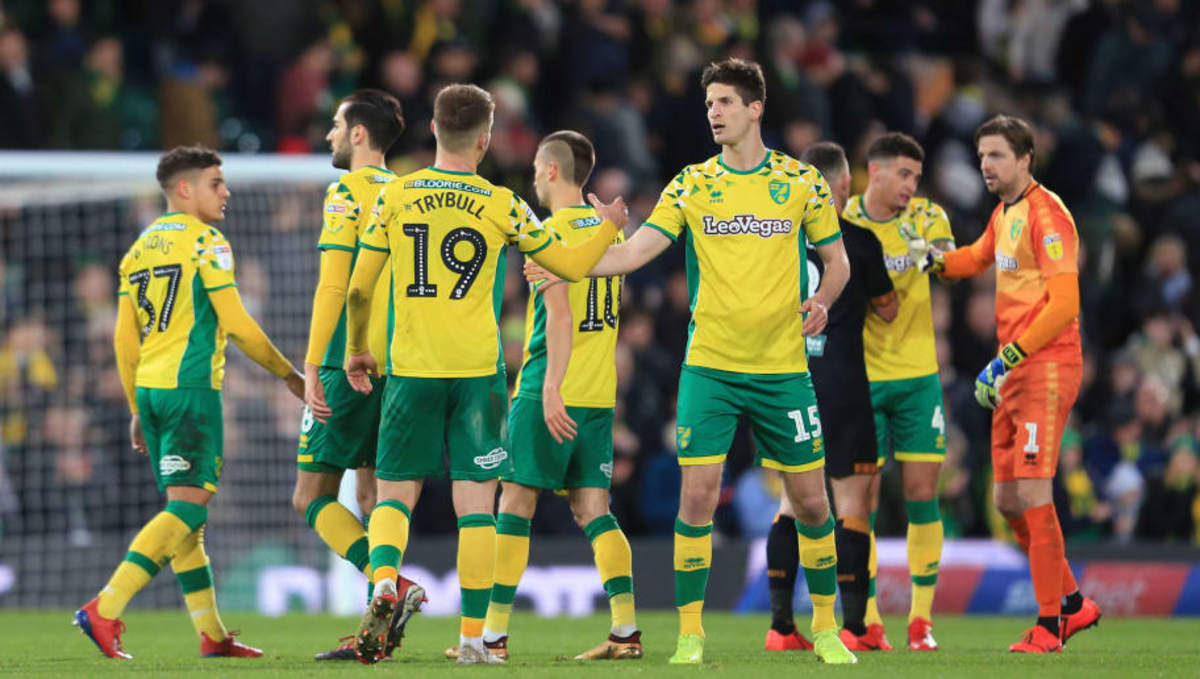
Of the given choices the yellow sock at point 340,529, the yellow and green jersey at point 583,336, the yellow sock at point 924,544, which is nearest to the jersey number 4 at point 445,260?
the yellow and green jersey at point 583,336

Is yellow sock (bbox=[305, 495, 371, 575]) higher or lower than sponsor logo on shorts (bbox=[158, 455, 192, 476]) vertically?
lower

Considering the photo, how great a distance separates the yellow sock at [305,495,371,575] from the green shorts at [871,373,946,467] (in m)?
2.70

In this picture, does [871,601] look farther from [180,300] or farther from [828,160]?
[180,300]

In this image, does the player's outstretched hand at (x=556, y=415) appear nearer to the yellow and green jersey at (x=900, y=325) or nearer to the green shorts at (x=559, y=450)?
the green shorts at (x=559, y=450)

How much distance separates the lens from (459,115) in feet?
23.8

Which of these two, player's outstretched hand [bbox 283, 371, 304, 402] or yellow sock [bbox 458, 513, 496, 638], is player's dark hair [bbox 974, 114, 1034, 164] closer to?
yellow sock [bbox 458, 513, 496, 638]

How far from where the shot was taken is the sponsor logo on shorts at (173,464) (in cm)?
827

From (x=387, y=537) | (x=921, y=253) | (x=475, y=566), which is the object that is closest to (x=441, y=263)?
(x=387, y=537)

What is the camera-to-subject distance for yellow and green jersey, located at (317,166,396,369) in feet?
25.2

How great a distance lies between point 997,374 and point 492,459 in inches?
102

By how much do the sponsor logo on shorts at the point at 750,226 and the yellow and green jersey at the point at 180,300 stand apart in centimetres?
243

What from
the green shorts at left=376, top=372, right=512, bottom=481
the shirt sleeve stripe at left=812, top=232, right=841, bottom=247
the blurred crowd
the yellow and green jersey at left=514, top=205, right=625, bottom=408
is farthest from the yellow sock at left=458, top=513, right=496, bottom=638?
the blurred crowd

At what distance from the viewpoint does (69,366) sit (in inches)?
533

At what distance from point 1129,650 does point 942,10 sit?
13.2 meters
